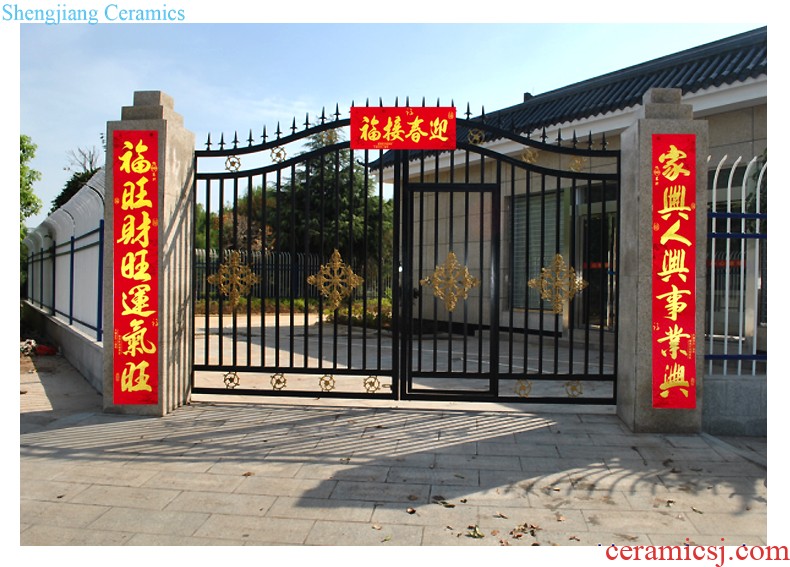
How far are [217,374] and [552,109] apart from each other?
23.8ft

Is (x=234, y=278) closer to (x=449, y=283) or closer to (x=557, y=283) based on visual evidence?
(x=449, y=283)

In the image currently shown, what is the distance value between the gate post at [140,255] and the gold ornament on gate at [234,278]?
20.4 inches

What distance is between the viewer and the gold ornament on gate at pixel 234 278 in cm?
626

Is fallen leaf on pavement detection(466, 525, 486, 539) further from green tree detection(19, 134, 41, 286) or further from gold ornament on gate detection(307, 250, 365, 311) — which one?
green tree detection(19, 134, 41, 286)

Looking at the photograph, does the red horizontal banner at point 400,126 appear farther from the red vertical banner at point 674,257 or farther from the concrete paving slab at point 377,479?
the concrete paving slab at point 377,479

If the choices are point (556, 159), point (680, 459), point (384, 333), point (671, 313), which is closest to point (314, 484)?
point (680, 459)

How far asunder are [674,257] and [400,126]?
8.97 feet

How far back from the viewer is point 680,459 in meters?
4.73

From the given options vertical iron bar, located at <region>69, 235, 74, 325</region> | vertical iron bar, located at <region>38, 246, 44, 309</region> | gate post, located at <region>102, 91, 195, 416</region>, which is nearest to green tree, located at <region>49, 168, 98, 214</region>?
vertical iron bar, located at <region>38, 246, 44, 309</region>

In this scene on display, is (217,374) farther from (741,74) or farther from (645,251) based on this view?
(741,74)

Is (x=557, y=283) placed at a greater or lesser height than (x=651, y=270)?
lesser

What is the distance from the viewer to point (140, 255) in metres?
5.74

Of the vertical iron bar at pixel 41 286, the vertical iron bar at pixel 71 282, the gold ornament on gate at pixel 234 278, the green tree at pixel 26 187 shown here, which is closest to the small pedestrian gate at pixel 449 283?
the gold ornament on gate at pixel 234 278

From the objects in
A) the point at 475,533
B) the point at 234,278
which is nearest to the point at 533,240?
the point at 234,278
